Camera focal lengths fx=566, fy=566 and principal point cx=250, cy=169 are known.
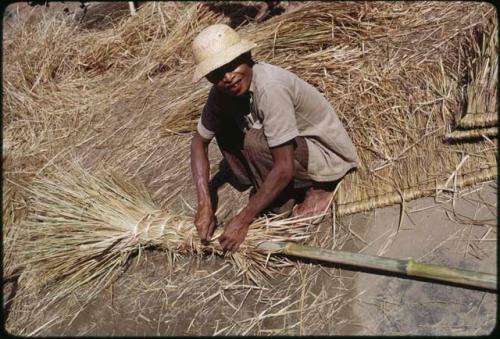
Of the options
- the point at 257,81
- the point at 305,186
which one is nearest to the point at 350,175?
the point at 305,186

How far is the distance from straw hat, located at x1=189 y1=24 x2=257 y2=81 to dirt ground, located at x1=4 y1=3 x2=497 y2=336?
99 centimetres

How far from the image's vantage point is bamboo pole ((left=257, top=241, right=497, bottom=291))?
2164 millimetres

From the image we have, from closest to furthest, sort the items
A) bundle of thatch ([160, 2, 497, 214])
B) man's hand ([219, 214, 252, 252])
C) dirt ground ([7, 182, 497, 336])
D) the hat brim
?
dirt ground ([7, 182, 497, 336]) < the hat brim < man's hand ([219, 214, 252, 252]) < bundle of thatch ([160, 2, 497, 214])

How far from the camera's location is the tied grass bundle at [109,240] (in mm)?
2730

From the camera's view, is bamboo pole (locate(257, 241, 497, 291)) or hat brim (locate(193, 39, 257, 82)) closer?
bamboo pole (locate(257, 241, 497, 291))

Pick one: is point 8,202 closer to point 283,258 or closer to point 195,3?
point 283,258

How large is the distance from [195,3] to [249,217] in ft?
10.8

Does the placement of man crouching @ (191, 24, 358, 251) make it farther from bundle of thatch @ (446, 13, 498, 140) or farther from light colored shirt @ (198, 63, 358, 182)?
bundle of thatch @ (446, 13, 498, 140)

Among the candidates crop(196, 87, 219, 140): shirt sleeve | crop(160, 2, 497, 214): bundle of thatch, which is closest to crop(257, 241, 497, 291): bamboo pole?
crop(160, 2, 497, 214): bundle of thatch

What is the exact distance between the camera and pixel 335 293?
8.21 feet

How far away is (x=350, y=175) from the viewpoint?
2965 millimetres

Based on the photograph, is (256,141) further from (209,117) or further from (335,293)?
(335,293)

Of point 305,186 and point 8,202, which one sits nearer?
point 305,186

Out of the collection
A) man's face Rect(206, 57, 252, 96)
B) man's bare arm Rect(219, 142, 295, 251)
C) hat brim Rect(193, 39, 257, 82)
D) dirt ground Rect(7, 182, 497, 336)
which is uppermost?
hat brim Rect(193, 39, 257, 82)
